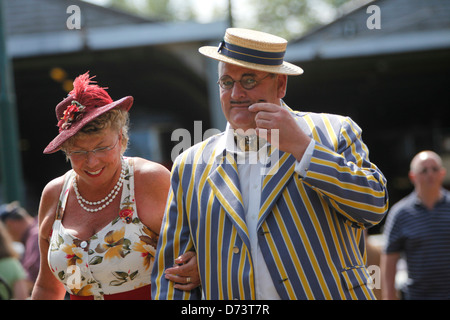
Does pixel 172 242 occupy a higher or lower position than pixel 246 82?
lower

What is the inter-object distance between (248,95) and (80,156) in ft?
2.58

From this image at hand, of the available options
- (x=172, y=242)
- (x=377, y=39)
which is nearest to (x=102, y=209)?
(x=172, y=242)

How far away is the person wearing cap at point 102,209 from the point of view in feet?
7.88

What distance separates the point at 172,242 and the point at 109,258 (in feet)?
1.45

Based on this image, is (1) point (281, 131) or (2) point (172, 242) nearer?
(1) point (281, 131)

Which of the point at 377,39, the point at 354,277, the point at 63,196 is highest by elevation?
the point at 377,39

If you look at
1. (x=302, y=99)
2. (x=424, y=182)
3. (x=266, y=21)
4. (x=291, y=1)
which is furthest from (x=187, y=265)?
(x=291, y=1)

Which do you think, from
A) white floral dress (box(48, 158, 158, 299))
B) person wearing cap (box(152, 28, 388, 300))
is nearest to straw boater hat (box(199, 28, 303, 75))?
person wearing cap (box(152, 28, 388, 300))

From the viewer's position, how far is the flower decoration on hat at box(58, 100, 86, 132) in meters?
2.40

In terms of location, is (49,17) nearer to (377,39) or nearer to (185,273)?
(377,39)

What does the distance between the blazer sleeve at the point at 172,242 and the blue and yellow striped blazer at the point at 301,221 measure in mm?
11

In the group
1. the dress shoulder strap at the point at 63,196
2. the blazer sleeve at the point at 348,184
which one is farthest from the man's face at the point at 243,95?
the dress shoulder strap at the point at 63,196

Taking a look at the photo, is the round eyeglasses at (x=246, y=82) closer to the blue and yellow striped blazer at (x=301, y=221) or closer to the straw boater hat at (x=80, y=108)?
the blue and yellow striped blazer at (x=301, y=221)

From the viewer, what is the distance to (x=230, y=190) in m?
2.04
